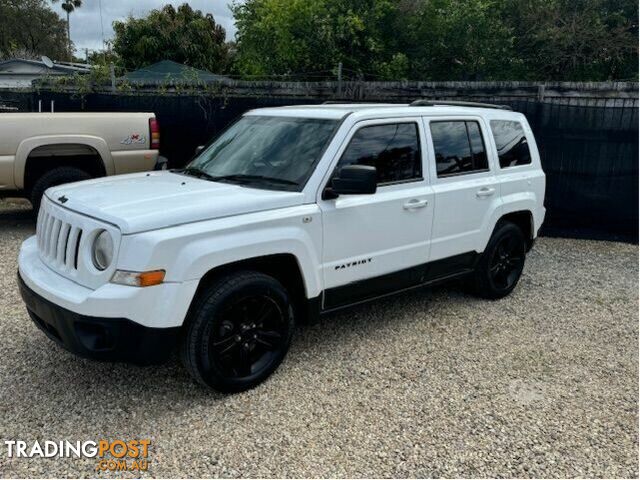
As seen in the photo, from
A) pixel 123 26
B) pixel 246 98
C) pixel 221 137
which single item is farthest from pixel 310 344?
pixel 123 26

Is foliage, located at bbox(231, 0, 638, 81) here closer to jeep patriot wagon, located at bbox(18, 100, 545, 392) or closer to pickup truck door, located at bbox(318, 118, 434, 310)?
jeep patriot wagon, located at bbox(18, 100, 545, 392)

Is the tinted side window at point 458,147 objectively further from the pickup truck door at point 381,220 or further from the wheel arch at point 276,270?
the wheel arch at point 276,270

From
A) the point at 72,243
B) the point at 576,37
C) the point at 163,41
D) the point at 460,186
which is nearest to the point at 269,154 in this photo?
the point at 72,243

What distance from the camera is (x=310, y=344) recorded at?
4.32 metres

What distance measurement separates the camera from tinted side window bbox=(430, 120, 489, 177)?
457 cm

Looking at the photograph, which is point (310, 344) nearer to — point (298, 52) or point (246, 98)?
point (246, 98)

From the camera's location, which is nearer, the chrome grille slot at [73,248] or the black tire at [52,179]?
the chrome grille slot at [73,248]

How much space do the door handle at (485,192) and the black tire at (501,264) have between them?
0.41 meters

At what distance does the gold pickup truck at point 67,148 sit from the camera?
688 cm

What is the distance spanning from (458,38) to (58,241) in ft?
45.5

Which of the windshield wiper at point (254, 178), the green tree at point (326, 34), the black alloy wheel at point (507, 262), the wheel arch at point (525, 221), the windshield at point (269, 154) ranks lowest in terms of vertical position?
the black alloy wheel at point (507, 262)

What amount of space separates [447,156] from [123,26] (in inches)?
893

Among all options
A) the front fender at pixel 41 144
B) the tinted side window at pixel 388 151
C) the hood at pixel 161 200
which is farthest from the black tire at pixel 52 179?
the tinted side window at pixel 388 151

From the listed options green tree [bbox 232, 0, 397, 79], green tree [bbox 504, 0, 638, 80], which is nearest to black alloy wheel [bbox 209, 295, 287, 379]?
green tree [bbox 232, 0, 397, 79]
